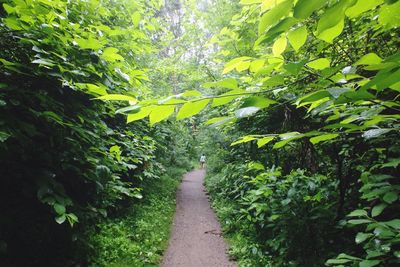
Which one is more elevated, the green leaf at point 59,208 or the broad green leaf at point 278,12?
the broad green leaf at point 278,12

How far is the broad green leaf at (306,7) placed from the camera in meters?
0.57

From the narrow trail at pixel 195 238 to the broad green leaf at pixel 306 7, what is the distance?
20.1ft

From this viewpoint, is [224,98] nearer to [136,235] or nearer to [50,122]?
[50,122]

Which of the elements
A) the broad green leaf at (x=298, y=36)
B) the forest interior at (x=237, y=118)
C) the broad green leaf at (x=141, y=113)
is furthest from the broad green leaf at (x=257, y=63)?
the broad green leaf at (x=141, y=113)

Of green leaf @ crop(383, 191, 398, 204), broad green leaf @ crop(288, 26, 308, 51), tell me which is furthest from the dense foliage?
green leaf @ crop(383, 191, 398, 204)

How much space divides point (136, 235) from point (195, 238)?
179 cm

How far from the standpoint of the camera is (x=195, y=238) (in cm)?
739

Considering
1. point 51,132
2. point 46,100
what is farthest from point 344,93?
point 51,132

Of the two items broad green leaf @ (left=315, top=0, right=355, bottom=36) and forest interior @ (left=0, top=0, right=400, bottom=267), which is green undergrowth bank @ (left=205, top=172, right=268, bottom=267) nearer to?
forest interior @ (left=0, top=0, right=400, bottom=267)

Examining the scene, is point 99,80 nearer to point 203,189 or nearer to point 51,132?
point 51,132

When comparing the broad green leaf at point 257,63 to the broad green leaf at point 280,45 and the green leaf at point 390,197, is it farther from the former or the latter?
the green leaf at point 390,197

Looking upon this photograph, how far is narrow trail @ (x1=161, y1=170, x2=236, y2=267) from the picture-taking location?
5.96 meters

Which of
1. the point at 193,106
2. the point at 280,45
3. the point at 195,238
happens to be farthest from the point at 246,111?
the point at 195,238

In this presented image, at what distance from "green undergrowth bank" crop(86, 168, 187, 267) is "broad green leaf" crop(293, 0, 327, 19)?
3.97 meters
